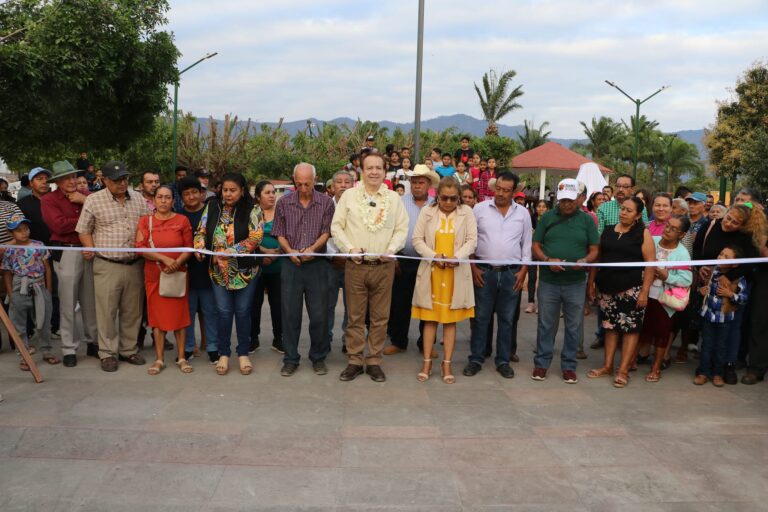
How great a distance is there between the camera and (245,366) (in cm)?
613

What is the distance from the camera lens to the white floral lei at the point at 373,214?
19.1 feet

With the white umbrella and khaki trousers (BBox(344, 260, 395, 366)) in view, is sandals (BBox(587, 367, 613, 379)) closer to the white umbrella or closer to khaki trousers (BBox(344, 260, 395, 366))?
khaki trousers (BBox(344, 260, 395, 366))

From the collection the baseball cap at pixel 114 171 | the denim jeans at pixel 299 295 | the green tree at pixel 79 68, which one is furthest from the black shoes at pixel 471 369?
the green tree at pixel 79 68

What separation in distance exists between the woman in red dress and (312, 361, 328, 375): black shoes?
46.0 inches

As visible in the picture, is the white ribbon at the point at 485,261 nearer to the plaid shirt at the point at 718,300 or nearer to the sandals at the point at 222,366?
the plaid shirt at the point at 718,300

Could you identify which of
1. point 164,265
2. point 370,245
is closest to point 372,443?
point 370,245

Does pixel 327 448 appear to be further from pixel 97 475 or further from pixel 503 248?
pixel 503 248

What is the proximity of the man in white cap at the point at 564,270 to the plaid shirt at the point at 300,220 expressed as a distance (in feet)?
6.61

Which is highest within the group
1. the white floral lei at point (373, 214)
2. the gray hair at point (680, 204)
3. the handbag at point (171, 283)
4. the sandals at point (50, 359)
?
the gray hair at point (680, 204)

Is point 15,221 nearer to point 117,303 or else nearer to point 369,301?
point 117,303

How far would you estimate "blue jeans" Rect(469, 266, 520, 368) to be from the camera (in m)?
6.16

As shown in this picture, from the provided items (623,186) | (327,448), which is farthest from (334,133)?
(327,448)

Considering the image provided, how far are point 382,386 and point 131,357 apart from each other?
98.8 inches

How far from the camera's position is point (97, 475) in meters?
3.94
